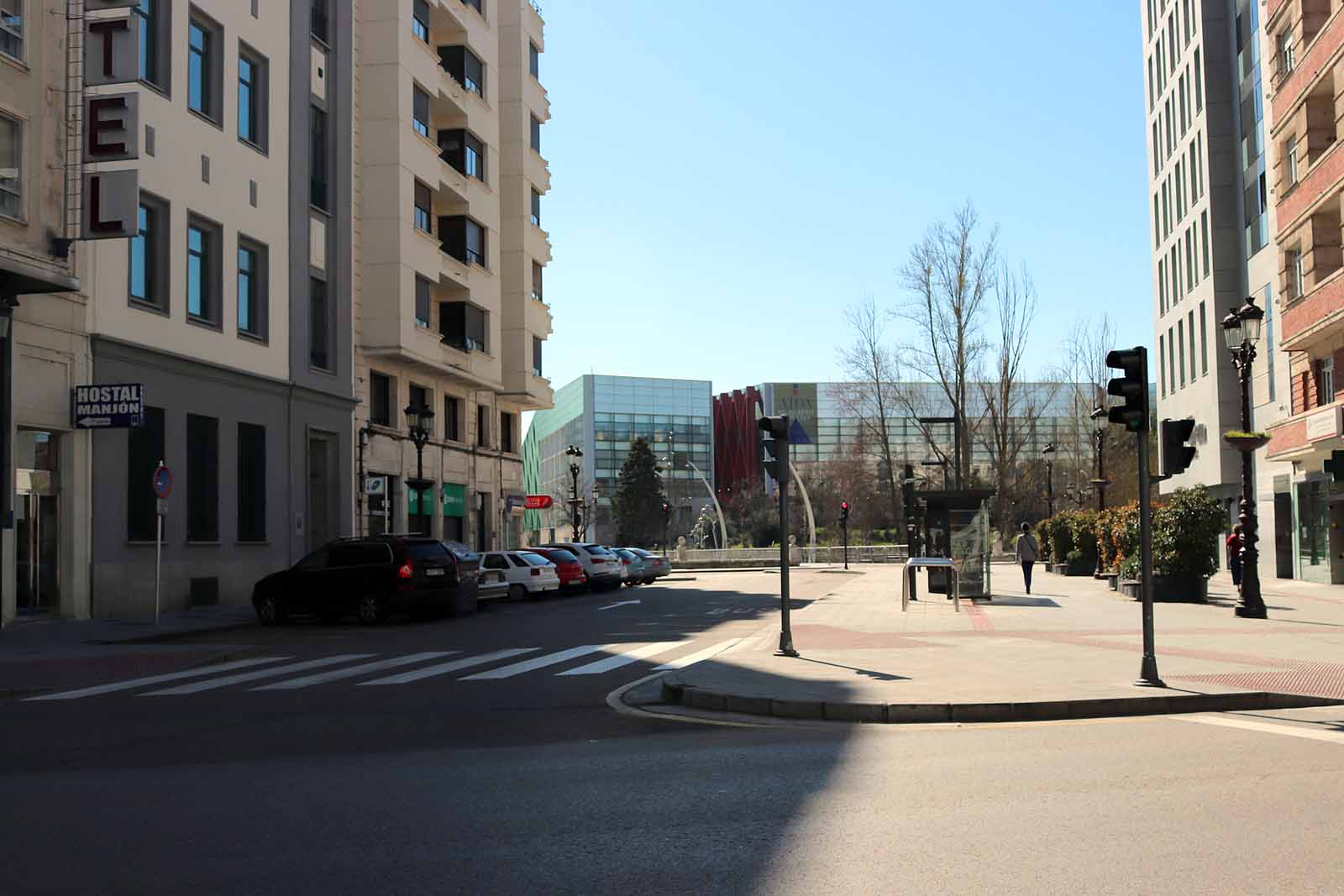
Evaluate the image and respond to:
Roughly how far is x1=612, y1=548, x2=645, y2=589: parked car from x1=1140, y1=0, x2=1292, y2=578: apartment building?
21.2 m

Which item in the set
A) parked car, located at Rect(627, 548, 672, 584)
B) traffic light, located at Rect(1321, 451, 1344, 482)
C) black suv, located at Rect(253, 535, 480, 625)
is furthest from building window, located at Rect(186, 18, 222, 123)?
traffic light, located at Rect(1321, 451, 1344, 482)

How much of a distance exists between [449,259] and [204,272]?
15274mm

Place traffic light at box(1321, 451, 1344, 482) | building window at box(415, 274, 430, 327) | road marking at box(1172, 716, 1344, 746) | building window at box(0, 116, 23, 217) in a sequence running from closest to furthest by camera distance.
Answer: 1. road marking at box(1172, 716, 1344, 746)
2. traffic light at box(1321, 451, 1344, 482)
3. building window at box(0, 116, 23, 217)
4. building window at box(415, 274, 430, 327)

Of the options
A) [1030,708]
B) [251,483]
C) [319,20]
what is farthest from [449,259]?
[1030,708]

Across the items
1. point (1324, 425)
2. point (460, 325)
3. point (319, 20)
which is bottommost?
point (1324, 425)

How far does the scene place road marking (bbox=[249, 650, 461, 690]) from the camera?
14.6m

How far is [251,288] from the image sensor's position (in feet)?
108

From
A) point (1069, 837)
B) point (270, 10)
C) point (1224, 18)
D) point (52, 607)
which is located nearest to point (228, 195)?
point (270, 10)

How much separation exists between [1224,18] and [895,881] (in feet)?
A: 164

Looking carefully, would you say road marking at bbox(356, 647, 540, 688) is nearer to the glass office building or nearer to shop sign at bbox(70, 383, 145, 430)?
shop sign at bbox(70, 383, 145, 430)

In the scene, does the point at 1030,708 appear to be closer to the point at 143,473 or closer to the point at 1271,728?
the point at 1271,728

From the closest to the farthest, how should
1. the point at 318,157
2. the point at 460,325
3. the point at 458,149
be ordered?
the point at 318,157 → the point at 460,325 → the point at 458,149

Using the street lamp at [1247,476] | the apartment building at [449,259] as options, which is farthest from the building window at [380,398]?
the street lamp at [1247,476]

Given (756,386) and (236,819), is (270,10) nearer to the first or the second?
(236,819)
